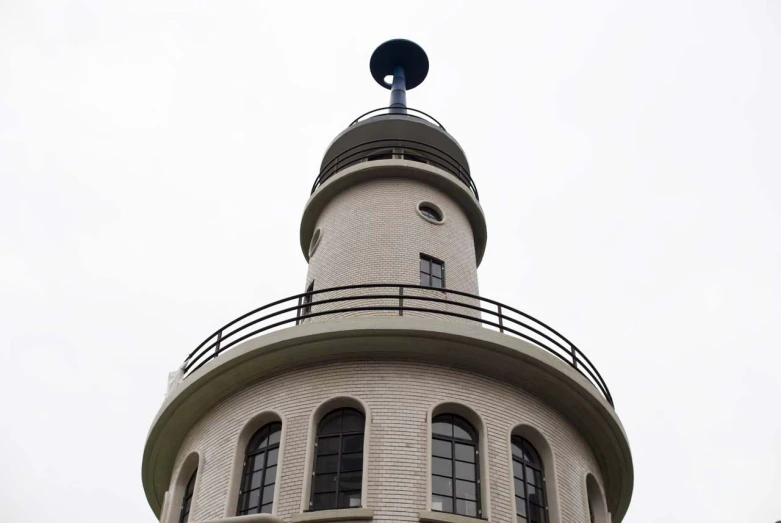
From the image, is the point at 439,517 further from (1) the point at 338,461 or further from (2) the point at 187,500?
(2) the point at 187,500

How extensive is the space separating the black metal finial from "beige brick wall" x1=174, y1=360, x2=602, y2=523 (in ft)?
65.2

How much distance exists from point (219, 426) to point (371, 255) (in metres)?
6.99

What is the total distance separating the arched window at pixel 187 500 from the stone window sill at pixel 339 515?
12.4 ft

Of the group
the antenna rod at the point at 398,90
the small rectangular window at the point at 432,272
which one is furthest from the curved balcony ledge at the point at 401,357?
the antenna rod at the point at 398,90

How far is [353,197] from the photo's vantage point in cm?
2672

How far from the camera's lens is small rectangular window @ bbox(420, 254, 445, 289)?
23.8 m

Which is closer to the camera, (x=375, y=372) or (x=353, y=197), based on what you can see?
(x=375, y=372)

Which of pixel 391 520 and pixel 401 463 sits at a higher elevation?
pixel 401 463

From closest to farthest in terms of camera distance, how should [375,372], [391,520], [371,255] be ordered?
[391,520]
[375,372]
[371,255]

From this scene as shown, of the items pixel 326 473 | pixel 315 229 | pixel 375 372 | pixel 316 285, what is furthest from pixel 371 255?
pixel 326 473

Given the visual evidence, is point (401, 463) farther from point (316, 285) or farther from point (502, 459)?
point (316, 285)

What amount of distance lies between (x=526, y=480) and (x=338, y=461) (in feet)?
13.0

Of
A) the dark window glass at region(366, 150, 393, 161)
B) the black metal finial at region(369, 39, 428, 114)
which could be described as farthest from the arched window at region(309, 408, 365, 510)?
the black metal finial at region(369, 39, 428, 114)

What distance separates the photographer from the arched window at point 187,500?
743 inches
